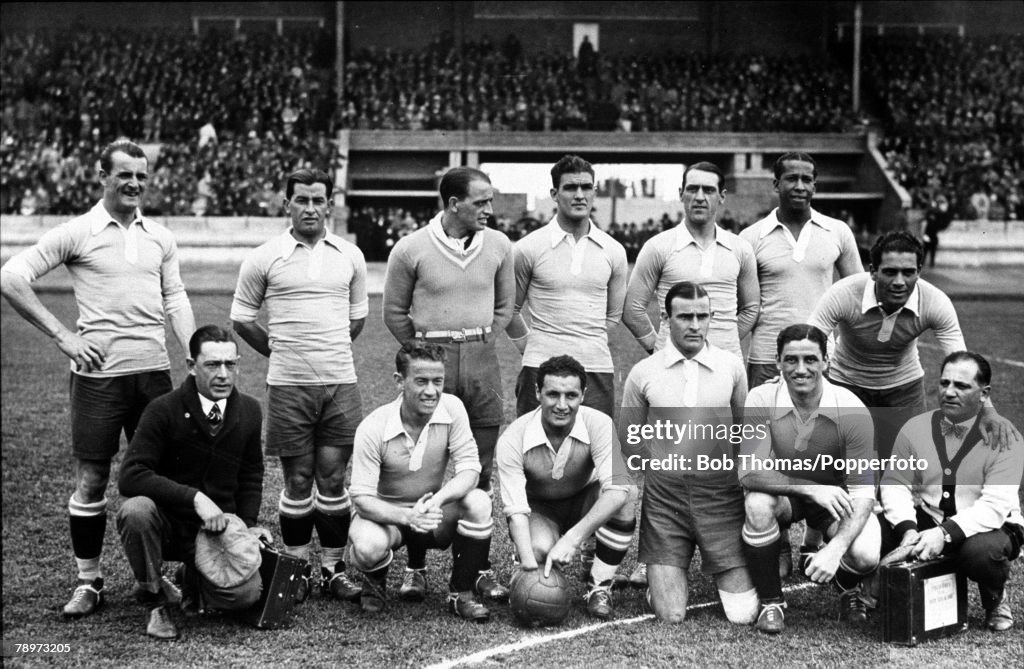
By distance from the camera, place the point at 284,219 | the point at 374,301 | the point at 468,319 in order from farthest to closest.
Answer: the point at 284,219 < the point at 374,301 < the point at 468,319

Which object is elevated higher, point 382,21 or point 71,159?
point 382,21

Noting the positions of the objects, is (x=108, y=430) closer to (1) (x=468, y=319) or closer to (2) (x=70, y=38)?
Answer: (1) (x=468, y=319)

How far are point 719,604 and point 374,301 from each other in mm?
16133

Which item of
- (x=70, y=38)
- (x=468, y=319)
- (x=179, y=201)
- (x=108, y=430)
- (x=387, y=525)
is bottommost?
(x=387, y=525)

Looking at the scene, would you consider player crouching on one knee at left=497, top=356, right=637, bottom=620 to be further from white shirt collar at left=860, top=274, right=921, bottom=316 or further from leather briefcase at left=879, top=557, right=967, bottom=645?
white shirt collar at left=860, top=274, right=921, bottom=316

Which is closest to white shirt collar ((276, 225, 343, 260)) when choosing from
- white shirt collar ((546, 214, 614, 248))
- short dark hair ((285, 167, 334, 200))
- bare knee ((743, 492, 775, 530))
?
short dark hair ((285, 167, 334, 200))

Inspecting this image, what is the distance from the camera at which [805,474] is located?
519cm

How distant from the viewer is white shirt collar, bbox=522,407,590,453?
206 inches

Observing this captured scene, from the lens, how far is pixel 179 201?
26.7 m

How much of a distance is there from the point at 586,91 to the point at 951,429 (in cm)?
2709

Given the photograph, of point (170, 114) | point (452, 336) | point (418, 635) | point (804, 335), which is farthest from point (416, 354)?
point (170, 114)

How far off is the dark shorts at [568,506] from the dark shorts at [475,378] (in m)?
0.56

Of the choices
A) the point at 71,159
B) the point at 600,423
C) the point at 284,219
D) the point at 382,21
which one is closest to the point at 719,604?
the point at 600,423

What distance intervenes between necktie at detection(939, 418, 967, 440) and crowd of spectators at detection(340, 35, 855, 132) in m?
25.4
